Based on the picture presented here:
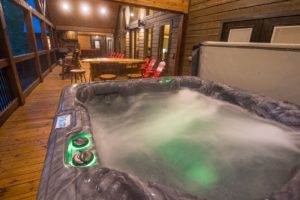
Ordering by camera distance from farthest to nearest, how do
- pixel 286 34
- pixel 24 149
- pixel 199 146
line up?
pixel 286 34
pixel 24 149
pixel 199 146

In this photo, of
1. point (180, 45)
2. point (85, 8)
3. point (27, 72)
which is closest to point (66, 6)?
point (85, 8)

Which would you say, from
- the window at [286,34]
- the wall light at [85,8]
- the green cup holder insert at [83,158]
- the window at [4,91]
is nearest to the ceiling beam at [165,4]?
the window at [286,34]

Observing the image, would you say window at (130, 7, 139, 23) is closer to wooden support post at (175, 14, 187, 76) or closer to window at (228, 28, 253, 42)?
wooden support post at (175, 14, 187, 76)

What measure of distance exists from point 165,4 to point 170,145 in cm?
314

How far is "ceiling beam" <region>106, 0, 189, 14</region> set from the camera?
305 centimetres

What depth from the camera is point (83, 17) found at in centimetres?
947

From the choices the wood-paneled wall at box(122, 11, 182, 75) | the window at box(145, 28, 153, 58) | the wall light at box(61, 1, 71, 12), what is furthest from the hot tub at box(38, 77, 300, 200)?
the wall light at box(61, 1, 71, 12)

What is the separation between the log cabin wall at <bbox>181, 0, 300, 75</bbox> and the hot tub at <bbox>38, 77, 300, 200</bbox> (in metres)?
1.36

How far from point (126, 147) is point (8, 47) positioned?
8.38 ft

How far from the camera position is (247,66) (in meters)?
1.85

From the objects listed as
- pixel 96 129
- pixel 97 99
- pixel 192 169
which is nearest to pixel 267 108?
pixel 192 169

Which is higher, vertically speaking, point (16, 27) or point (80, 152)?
point (16, 27)

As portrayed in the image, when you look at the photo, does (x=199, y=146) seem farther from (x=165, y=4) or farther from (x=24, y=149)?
(x=165, y=4)

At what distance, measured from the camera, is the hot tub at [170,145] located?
0.61 meters
